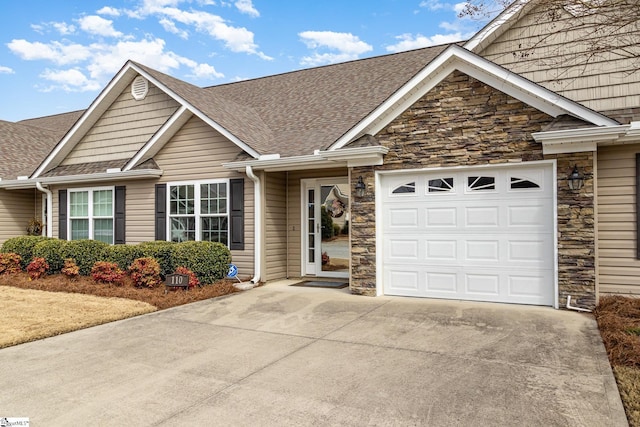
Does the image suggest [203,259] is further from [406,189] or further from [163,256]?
[406,189]

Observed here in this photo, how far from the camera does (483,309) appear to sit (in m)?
7.11

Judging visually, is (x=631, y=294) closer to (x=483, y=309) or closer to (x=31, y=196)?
(x=483, y=309)

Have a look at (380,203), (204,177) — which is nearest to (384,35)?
(380,203)

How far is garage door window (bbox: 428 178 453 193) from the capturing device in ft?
26.2

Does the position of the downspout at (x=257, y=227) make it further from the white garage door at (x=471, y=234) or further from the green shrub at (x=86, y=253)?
the green shrub at (x=86, y=253)

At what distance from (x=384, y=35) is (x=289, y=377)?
342 inches

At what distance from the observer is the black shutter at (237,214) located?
10297 millimetres

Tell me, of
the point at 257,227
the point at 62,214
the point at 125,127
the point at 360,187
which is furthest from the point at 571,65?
the point at 62,214

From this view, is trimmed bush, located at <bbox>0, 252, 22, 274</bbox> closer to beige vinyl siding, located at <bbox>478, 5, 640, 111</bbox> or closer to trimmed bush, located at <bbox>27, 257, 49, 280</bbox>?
trimmed bush, located at <bbox>27, 257, 49, 280</bbox>

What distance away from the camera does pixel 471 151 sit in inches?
302

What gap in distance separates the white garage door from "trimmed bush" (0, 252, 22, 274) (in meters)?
9.72

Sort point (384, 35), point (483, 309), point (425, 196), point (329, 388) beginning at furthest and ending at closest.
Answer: point (384, 35) < point (425, 196) < point (483, 309) < point (329, 388)

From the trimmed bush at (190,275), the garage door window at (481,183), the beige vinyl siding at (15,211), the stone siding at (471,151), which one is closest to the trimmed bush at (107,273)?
the trimmed bush at (190,275)

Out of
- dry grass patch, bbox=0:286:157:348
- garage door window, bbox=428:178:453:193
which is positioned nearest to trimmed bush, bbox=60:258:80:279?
dry grass patch, bbox=0:286:157:348
